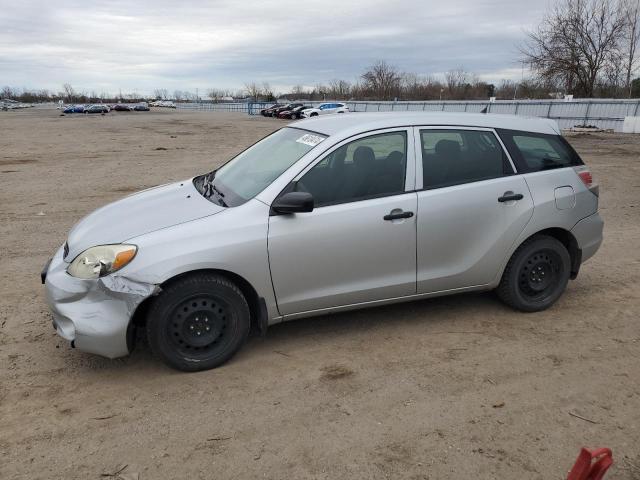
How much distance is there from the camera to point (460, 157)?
4.45 meters

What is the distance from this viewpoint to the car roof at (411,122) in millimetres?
4273

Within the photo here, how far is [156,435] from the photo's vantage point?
313cm

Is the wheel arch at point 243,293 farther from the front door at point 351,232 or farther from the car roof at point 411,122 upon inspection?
the car roof at point 411,122

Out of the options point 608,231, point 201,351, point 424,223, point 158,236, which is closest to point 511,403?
point 424,223

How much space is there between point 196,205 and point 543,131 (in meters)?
3.10

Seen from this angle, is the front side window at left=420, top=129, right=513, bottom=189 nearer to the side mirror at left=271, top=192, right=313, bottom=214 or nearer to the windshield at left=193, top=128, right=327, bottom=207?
the windshield at left=193, top=128, right=327, bottom=207

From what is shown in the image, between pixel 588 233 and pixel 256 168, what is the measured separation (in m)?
2.99

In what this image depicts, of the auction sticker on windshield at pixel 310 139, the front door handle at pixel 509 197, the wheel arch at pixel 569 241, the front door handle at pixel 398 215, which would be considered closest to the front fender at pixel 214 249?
the auction sticker on windshield at pixel 310 139

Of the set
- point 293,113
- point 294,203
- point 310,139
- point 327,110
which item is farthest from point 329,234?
point 293,113

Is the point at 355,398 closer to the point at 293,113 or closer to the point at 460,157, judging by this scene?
the point at 460,157

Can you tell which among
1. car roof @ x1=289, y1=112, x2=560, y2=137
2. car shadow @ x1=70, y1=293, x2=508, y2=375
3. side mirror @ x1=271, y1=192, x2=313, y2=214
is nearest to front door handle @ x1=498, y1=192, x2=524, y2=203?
car roof @ x1=289, y1=112, x2=560, y2=137

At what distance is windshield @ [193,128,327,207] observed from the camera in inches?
162

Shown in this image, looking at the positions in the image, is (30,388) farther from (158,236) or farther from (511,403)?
(511,403)

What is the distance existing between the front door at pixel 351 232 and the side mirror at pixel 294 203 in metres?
0.09
